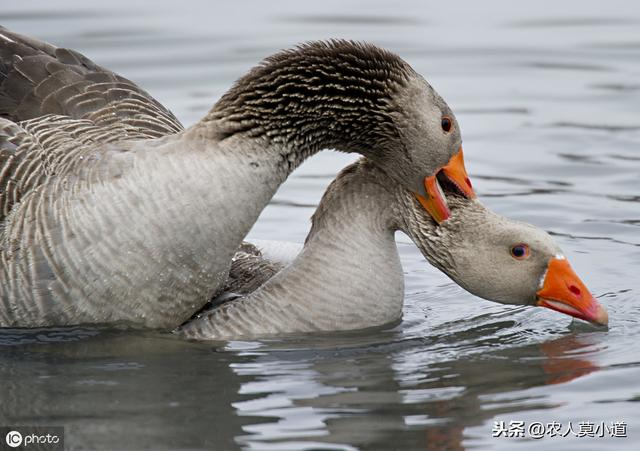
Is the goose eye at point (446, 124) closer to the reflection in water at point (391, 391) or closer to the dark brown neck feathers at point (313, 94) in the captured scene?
the dark brown neck feathers at point (313, 94)

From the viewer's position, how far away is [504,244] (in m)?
10.2

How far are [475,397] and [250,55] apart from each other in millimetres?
11127

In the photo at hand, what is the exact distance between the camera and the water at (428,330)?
883 centimetres

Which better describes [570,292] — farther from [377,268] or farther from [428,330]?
[377,268]

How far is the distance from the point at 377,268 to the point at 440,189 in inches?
30.5

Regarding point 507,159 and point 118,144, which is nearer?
point 118,144

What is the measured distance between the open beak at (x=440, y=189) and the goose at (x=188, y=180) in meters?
0.01

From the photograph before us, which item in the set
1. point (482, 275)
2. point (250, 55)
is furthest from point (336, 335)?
point (250, 55)

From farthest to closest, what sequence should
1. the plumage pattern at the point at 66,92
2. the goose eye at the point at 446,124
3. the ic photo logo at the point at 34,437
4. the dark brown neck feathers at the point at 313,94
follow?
the plumage pattern at the point at 66,92 → the goose eye at the point at 446,124 → the dark brown neck feathers at the point at 313,94 → the ic photo logo at the point at 34,437

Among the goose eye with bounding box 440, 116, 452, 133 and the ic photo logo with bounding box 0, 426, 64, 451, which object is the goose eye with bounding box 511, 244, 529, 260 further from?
the ic photo logo with bounding box 0, 426, 64, 451

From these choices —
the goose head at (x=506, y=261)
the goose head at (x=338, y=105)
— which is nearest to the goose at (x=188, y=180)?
the goose head at (x=338, y=105)

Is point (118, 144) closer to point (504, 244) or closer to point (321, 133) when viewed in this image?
point (321, 133)

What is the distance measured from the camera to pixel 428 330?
10867 mm

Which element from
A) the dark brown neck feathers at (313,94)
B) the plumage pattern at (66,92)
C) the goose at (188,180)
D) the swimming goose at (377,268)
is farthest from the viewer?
the plumage pattern at (66,92)
